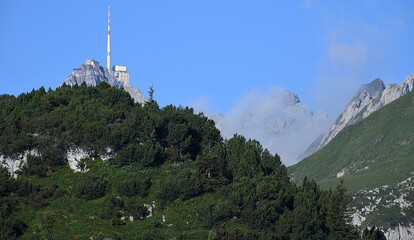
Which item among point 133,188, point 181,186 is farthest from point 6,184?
→ point 181,186

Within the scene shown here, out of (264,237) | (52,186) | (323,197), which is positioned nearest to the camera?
(264,237)

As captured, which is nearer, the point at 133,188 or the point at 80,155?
the point at 133,188

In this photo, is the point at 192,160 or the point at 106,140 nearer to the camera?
the point at 106,140

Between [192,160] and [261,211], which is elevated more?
[192,160]

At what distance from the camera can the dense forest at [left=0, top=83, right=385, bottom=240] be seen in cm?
11281

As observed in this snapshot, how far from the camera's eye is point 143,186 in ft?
393

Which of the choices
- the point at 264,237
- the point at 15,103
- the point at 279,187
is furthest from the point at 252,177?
the point at 15,103

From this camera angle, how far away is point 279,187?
12475cm

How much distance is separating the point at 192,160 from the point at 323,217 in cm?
2195

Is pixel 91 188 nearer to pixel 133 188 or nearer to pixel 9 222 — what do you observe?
pixel 133 188

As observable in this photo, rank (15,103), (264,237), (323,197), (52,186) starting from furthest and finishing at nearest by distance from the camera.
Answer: (15,103) < (323,197) < (52,186) < (264,237)

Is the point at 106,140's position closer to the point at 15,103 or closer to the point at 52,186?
the point at 52,186

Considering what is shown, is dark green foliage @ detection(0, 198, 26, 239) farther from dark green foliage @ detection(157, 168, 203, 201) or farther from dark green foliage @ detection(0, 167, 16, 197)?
dark green foliage @ detection(157, 168, 203, 201)

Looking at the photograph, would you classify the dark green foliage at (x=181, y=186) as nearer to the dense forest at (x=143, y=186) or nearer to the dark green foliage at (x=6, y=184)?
the dense forest at (x=143, y=186)
